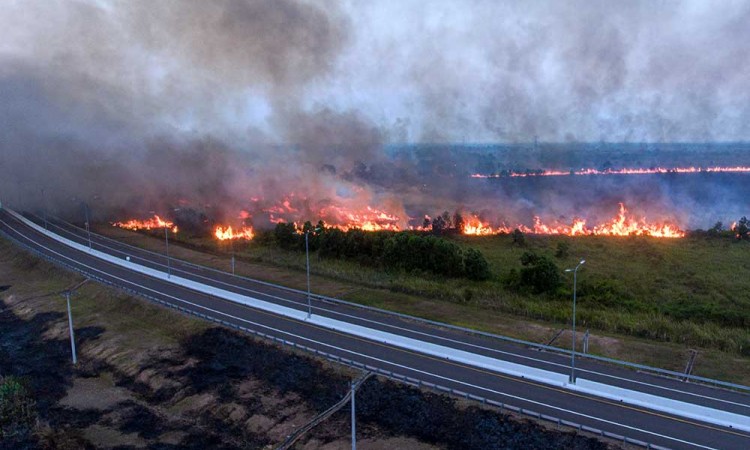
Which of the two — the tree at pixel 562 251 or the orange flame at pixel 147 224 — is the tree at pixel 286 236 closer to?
the orange flame at pixel 147 224

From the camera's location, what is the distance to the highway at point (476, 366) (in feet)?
90.3

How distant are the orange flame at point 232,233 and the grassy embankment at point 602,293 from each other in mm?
3287

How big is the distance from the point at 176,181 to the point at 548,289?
83747 mm

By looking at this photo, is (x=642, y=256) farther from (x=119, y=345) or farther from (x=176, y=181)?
(x=176, y=181)

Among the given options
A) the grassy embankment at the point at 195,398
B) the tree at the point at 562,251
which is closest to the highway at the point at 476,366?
the grassy embankment at the point at 195,398

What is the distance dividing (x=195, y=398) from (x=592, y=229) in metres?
82.4

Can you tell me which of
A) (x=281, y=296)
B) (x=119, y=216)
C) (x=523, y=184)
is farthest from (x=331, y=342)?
(x=523, y=184)

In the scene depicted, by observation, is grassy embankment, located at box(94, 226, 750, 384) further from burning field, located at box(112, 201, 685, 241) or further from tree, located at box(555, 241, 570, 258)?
burning field, located at box(112, 201, 685, 241)

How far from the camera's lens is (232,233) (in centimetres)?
9062

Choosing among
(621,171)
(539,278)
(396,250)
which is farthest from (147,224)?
(621,171)

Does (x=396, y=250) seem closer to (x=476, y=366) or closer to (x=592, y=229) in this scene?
(x=476, y=366)

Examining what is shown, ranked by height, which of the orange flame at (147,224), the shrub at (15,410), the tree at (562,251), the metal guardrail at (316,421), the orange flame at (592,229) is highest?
the orange flame at (147,224)

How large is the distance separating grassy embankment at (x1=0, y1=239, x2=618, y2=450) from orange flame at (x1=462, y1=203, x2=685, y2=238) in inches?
2424

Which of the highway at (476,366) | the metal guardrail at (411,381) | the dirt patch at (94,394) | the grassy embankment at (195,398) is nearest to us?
the metal guardrail at (411,381)
